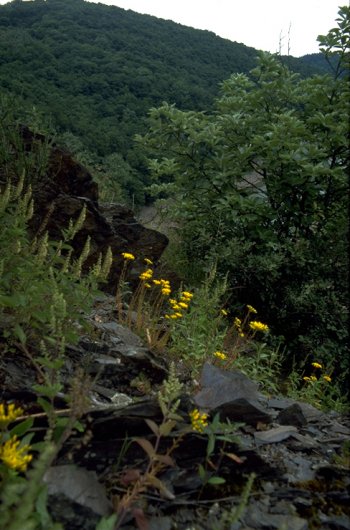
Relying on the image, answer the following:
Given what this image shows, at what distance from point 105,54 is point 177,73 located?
7.82 m

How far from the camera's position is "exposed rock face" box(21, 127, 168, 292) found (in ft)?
17.9

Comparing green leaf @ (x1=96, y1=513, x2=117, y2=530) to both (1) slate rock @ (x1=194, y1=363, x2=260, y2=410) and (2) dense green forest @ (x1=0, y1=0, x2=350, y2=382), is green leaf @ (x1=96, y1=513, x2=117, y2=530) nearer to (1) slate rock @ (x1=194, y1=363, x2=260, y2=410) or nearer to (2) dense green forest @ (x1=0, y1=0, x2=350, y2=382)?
(1) slate rock @ (x1=194, y1=363, x2=260, y2=410)

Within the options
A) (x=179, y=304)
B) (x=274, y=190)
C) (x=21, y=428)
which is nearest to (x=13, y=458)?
(x=21, y=428)

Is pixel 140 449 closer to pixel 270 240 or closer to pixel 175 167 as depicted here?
pixel 270 240

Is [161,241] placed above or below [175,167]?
below

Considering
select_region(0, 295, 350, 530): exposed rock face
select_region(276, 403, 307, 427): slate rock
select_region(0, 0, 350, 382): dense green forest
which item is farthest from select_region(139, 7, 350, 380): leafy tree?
select_region(0, 295, 350, 530): exposed rock face

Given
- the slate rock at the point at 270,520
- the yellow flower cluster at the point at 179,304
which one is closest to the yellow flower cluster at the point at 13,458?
the slate rock at the point at 270,520

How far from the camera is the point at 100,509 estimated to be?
1632 mm

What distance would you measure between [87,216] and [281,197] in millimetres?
2720

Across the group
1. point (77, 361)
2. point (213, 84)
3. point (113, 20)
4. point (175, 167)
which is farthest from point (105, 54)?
point (77, 361)

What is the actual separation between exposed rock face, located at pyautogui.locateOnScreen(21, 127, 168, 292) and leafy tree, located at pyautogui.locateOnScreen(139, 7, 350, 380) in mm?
971

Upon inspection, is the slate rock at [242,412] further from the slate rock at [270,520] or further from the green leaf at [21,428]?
the green leaf at [21,428]

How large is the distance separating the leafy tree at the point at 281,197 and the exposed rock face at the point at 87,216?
3.18ft

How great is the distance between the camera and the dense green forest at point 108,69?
30.0 metres
